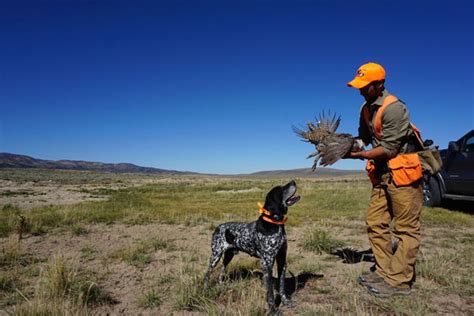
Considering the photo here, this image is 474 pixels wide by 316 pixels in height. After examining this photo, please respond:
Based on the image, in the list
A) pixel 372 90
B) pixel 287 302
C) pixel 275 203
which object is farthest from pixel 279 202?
pixel 372 90

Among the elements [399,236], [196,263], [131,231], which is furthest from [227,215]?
[399,236]

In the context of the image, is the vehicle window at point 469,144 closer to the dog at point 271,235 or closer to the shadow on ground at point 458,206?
the shadow on ground at point 458,206

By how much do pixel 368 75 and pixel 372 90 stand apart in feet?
0.64

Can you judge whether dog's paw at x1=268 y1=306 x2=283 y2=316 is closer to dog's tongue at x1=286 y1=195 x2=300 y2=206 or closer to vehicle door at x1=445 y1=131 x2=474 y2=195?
dog's tongue at x1=286 y1=195 x2=300 y2=206

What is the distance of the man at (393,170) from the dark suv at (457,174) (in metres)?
5.98

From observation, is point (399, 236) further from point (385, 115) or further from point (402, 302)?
point (385, 115)

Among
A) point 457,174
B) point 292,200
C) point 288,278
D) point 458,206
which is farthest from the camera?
point 458,206

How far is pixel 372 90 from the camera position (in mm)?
3967

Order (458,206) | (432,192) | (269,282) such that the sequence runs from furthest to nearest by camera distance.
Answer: (458,206)
(432,192)
(269,282)

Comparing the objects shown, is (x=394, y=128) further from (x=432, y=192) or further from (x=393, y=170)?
(x=432, y=192)

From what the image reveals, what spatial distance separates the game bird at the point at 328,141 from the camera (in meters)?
3.99

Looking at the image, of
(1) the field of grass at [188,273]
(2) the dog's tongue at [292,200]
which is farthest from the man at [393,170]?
(2) the dog's tongue at [292,200]

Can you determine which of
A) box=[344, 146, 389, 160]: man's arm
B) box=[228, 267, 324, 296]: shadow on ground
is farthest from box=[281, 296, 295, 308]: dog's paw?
box=[344, 146, 389, 160]: man's arm

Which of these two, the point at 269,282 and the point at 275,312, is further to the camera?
the point at 269,282
